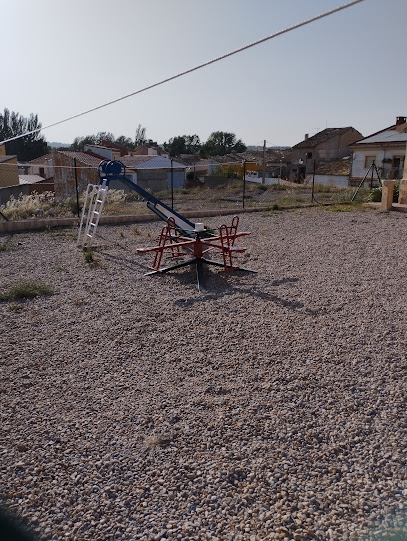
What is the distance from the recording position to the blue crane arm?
9.88 meters

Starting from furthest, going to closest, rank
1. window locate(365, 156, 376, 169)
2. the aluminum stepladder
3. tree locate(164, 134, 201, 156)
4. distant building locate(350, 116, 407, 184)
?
tree locate(164, 134, 201, 156) → window locate(365, 156, 376, 169) → distant building locate(350, 116, 407, 184) → the aluminum stepladder

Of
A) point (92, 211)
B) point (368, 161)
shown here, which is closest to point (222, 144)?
point (368, 161)

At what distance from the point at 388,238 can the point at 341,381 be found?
7763 mm

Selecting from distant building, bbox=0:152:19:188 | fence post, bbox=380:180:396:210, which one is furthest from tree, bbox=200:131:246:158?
fence post, bbox=380:180:396:210

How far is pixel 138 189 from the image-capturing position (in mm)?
9945

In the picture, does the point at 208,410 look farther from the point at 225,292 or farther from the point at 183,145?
the point at 183,145

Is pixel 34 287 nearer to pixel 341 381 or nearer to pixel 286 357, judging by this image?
pixel 286 357

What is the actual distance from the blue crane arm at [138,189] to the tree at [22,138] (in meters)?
68.2

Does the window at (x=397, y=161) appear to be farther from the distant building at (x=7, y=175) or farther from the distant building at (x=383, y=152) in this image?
the distant building at (x=7, y=175)

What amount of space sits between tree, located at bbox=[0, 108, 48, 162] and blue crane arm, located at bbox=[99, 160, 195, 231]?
224 ft

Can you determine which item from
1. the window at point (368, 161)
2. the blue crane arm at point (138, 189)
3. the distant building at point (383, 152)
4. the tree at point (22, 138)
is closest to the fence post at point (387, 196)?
the blue crane arm at point (138, 189)

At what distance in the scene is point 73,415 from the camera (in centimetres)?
370

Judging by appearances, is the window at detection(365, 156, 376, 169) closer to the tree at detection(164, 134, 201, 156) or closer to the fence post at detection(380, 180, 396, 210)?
the fence post at detection(380, 180, 396, 210)

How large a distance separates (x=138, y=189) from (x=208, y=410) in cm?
695
